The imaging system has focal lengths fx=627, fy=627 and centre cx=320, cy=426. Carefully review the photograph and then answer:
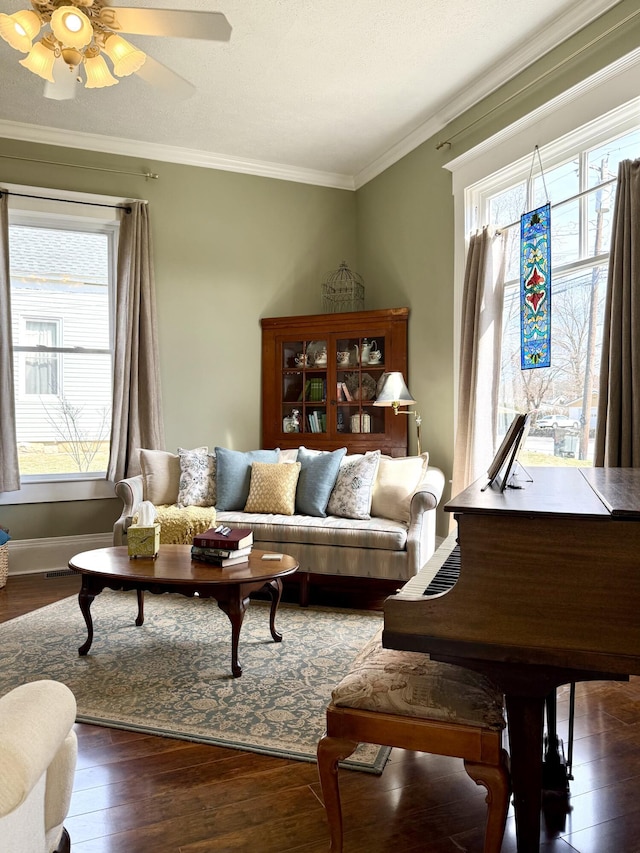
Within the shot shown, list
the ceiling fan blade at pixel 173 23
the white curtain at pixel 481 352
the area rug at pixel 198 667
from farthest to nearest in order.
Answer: the white curtain at pixel 481 352 < the ceiling fan blade at pixel 173 23 < the area rug at pixel 198 667

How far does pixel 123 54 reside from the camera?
259 cm

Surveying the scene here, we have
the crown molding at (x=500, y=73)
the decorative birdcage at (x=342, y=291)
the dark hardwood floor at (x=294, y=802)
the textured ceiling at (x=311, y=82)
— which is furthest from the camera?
the decorative birdcage at (x=342, y=291)

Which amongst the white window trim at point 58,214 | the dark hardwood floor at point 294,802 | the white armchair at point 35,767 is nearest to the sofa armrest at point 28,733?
the white armchair at point 35,767

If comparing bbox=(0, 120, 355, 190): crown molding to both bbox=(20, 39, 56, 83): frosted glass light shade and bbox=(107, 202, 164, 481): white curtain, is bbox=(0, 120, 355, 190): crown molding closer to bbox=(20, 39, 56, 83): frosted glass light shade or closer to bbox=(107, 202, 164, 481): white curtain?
bbox=(107, 202, 164, 481): white curtain

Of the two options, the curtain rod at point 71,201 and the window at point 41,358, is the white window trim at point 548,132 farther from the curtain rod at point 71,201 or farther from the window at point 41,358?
the window at point 41,358

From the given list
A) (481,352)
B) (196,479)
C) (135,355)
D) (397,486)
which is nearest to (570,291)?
(481,352)

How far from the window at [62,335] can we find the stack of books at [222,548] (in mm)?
2308

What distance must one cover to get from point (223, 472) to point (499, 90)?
10.1 ft

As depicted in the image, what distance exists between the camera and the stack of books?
3006 mm

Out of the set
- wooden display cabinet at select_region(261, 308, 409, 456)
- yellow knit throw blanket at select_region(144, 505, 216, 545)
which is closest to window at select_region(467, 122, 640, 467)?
wooden display cabinet at select_region(261, 308, 409, 456)

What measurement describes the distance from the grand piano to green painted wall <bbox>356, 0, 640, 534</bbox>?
3.17 m

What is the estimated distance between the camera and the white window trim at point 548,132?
3.13 m

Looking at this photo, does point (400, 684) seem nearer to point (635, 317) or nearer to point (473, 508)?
point (473, 508)

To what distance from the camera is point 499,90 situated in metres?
3.97
